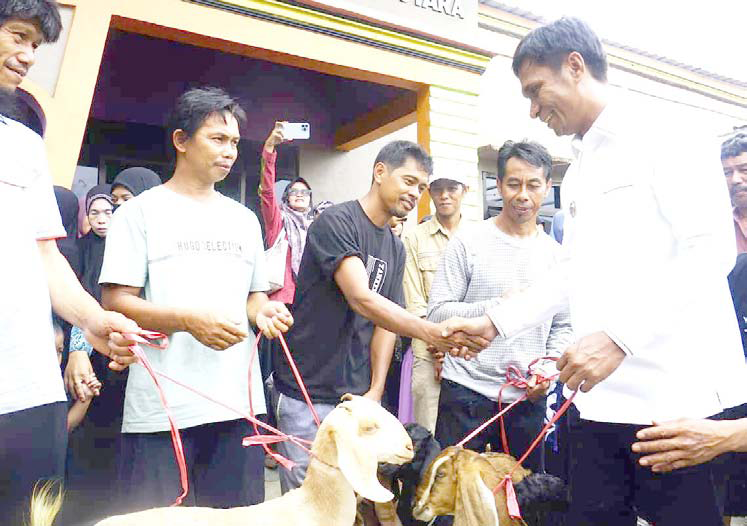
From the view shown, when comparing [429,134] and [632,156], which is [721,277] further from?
[429,134]

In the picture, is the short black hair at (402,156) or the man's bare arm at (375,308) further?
the short black hair at (402,156)

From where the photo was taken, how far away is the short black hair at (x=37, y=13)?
1984mm

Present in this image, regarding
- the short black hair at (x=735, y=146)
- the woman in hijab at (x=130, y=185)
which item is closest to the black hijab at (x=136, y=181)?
the woman in hijab at (x=130, y=185)

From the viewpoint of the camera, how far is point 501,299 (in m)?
3.32

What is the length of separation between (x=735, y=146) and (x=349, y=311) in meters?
2.26

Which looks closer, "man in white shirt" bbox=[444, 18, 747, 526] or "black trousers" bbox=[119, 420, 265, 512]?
"man in white shirt" bbox=[444, 18, 747, 526]

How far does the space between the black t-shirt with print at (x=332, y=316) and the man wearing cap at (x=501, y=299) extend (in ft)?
1.57

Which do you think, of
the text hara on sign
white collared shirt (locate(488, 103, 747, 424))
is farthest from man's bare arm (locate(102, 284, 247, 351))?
the text hara on sign

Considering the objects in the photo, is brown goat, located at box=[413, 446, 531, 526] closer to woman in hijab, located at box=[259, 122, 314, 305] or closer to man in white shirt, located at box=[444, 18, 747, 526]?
man in white shirt, located at box=[444, 18, 747, 526]

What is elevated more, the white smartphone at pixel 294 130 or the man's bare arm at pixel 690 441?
the white smartphone at pixel 294 130

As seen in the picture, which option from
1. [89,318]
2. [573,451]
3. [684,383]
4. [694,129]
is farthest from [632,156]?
[89,318]

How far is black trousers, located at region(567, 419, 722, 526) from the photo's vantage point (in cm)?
195

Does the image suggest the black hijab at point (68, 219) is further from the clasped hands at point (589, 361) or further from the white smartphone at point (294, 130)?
the clasped hands at point (589, 361)

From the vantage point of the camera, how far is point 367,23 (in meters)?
6.82
